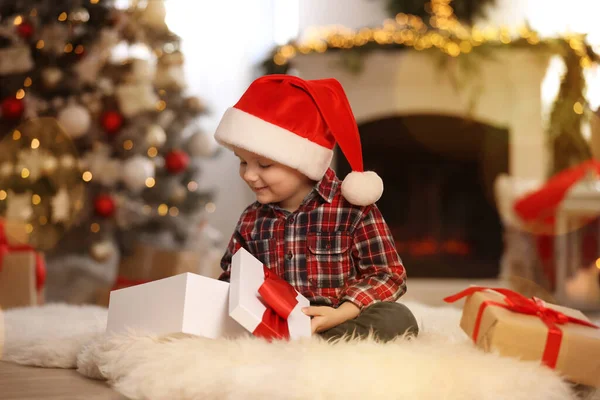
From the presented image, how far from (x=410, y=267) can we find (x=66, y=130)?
1.94 metres

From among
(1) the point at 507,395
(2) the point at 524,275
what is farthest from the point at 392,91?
(1) the point at 507,395

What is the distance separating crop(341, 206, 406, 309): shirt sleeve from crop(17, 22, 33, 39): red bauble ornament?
2008 millimetres

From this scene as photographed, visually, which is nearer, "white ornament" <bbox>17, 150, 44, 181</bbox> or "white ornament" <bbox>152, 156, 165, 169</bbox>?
"white ornament" <bbox>17, 150, 44, 181</bbox>

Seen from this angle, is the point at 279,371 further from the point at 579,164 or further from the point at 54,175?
the point at 579,164

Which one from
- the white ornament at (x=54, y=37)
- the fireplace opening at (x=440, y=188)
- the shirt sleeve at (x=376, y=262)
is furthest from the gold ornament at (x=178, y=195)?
the shirt sleeve at (x=376, y=262)

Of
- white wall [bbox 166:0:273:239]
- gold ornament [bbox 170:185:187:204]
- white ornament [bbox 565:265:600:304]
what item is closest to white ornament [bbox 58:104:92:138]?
gold ornament [bbox 170:185:187:204]

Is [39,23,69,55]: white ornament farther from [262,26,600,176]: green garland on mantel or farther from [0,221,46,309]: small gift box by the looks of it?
[262,26,600,176]: green garland on mantel

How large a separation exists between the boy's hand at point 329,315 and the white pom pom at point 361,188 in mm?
189

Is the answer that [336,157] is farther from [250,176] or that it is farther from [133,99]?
[250,176]

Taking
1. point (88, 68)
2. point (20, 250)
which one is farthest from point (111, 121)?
point (20, 250)

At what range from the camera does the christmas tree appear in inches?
108

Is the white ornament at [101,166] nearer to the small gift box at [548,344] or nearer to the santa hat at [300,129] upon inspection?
the santa hat at [300,129]

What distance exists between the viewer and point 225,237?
4.00 m

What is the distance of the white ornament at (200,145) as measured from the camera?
3277 millimetres
